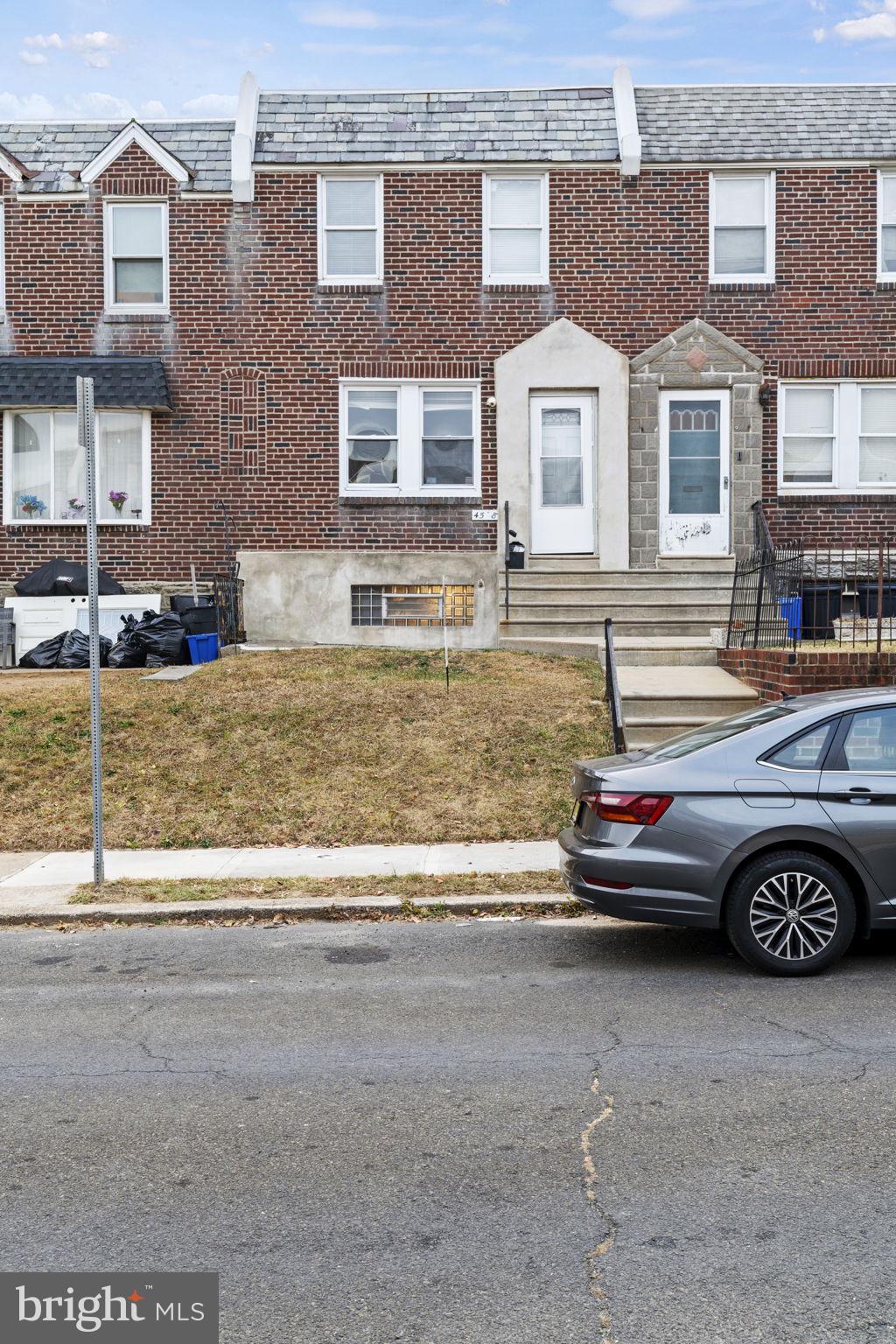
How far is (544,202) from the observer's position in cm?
1959

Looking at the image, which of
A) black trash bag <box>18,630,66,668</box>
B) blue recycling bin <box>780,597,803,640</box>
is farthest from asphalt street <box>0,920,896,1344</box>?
black trash bag <box>18,630,66,668</box>

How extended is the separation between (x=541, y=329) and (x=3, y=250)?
26.5 feet

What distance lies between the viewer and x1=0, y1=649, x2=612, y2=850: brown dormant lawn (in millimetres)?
11172

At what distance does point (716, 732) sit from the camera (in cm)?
808

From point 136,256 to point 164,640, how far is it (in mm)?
6789

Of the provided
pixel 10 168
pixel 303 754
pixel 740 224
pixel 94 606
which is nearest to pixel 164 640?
pixel 303 754

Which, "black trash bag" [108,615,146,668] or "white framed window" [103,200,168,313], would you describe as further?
"white framed window" [103,200,168,313]

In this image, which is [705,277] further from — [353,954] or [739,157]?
[353,954]

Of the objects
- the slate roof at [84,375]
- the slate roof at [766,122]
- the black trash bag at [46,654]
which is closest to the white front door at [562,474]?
the slate roof at [766,122]

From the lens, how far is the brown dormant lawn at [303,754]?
11.2 metres

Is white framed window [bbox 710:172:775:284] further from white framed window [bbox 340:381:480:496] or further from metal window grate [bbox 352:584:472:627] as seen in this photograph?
metal window grate [bbox 352:584:472:627]

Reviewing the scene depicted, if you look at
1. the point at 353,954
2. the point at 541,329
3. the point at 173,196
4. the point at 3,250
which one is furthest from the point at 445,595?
the point at 353,954

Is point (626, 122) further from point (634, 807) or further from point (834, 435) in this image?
point (634, 807)

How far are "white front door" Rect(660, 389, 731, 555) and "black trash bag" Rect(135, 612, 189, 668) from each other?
7.13 meters
